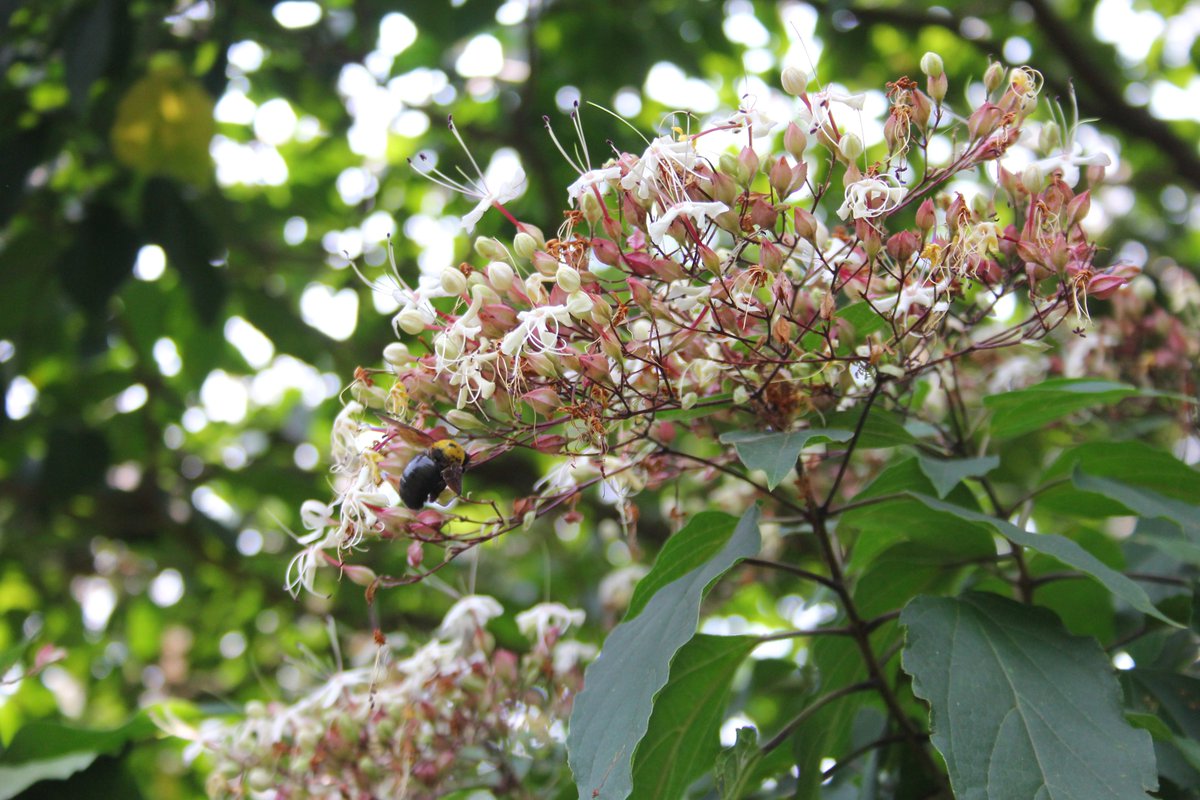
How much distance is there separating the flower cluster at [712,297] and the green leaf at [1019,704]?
26 centimetres

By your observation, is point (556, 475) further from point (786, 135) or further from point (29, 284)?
point (29, 284)

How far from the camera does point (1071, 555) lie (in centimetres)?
105

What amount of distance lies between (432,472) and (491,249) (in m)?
0.24

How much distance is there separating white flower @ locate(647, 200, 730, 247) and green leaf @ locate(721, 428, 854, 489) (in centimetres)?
21

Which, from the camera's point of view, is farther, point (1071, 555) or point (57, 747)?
point (57, 747)

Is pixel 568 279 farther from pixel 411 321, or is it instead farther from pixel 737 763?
pixel 737 763

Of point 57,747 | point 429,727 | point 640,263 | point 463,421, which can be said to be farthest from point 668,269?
point 57,747

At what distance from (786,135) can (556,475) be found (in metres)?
0.44

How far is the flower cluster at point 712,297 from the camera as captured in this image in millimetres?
1018

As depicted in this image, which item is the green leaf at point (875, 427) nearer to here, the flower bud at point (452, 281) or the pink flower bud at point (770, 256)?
the pink flower bud at point (770, 256)

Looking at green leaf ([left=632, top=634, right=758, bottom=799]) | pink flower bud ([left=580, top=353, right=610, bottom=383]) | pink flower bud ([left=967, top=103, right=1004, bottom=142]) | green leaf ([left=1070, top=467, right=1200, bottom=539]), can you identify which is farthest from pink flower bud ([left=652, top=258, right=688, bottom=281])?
green leaf ([left=1070, top=467, right=1200, bottom=539])

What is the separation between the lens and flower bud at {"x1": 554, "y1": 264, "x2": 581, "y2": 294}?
39.1 inches

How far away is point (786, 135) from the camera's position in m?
1.08

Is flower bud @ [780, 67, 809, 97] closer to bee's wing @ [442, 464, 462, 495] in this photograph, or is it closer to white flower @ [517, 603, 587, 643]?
Answer: bee's wing @ [442, 464, 462, 495]
